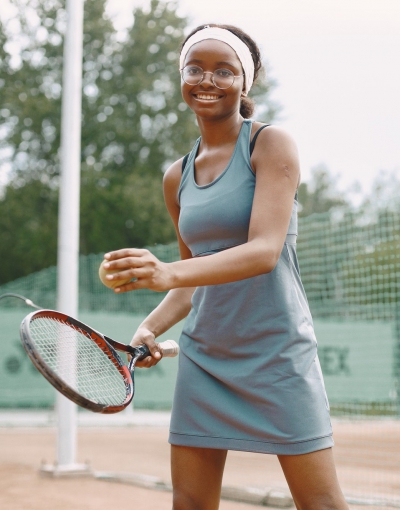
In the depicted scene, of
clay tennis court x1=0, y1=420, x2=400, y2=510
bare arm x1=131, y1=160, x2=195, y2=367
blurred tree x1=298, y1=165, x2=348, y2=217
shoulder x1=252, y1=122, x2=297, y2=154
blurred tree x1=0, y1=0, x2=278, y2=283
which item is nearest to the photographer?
shoulder x1=252, y1=122, x2=297, y2=154

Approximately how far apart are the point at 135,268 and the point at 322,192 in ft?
108

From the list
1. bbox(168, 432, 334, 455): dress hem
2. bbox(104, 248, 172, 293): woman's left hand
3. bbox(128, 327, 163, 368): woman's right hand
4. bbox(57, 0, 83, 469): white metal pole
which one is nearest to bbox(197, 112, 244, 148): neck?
bbox(128, 327, 163, 368): woman's right hand

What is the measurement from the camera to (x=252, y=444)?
7.01 feet

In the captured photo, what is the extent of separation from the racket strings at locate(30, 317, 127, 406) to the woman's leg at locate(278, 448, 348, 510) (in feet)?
1.71

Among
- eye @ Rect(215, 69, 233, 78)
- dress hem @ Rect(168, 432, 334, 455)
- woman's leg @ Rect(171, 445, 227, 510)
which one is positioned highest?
eye @ Rect(215, 69, 233, 78)

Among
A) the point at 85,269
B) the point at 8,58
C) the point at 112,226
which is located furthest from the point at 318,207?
the point at 85,269

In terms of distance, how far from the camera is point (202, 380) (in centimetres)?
225

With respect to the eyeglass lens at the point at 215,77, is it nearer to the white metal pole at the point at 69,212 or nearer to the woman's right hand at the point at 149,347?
the woman's right hand at the point at 149,347

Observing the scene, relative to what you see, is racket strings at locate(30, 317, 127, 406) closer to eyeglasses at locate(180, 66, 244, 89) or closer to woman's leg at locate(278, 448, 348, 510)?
woman's leg at locate(278, 448, 348, 510)

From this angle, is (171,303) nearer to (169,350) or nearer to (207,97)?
(169,350)

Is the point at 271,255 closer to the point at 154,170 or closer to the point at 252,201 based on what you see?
the point at 252,201

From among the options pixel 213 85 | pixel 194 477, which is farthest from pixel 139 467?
pixel 213 85

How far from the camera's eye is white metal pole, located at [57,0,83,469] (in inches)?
255

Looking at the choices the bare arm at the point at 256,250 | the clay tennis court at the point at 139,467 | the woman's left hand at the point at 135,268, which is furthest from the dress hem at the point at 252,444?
the clay tennis court at the point at 139,467
